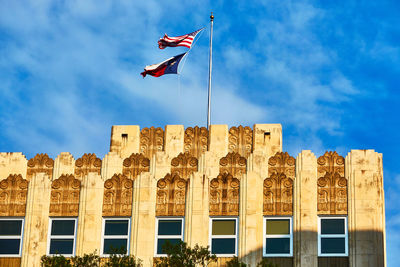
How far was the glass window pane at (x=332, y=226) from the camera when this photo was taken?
40281 mm

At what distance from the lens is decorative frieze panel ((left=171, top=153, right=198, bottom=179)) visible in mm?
45656

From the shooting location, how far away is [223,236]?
40656 mm

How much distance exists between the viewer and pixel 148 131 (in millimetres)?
48125

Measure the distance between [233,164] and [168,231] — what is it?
5971mm

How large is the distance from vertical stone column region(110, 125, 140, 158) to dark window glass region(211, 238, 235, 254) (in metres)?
8.95

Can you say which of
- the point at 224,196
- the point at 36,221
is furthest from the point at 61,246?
the point at 224,196

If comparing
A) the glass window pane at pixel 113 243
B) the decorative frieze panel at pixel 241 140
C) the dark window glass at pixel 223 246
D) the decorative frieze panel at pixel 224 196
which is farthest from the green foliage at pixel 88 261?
the decorative frieze panel at pixel 241 140

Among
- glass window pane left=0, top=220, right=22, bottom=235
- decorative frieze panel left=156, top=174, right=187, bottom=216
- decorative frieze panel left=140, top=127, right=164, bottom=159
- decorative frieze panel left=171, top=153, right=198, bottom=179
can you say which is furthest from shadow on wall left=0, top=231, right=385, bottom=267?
decorative frieze panel left=140, top=127, right=164, bottom=159

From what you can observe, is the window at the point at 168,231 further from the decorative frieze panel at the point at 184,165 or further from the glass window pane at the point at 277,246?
the decorative frieze panel at the point at 184,165

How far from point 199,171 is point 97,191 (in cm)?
578

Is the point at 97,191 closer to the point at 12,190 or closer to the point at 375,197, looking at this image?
the point at 12,190

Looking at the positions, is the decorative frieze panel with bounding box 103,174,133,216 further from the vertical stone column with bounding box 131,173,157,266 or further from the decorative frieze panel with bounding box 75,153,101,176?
the decorative frieze panel with bounding box 75,153,101,176

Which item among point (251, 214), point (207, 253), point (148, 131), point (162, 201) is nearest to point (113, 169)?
point (148, 131)

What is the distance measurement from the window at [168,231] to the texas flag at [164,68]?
11836 mm
